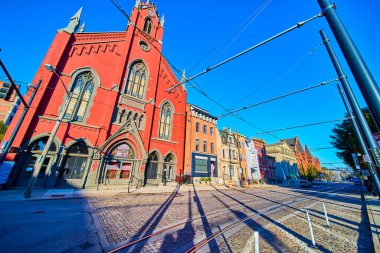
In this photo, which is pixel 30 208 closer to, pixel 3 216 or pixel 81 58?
pixel 3 216

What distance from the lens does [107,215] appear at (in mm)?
6777

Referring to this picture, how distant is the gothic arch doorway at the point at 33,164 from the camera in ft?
39.7

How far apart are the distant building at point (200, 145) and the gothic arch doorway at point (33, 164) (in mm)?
16261

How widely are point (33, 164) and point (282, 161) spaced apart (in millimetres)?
59340

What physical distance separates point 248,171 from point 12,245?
38.1 m

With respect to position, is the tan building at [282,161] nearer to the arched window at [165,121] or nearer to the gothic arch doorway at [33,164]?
the arched window at [165,121]

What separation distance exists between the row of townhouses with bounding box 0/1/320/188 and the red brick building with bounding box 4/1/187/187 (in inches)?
3.3

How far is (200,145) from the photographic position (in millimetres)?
27594

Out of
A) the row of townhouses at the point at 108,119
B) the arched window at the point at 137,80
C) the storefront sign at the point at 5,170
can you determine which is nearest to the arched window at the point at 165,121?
the row of townhouses at the point at 108,119

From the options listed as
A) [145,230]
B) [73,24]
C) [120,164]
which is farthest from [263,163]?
[73,24]

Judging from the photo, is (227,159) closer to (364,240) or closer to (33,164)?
(364,240)

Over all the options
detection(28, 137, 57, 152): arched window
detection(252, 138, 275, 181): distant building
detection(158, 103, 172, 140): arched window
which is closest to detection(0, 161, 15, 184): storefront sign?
detection(28, 137, 57, 152): arched window

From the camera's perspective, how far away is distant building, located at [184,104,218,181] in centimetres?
2530

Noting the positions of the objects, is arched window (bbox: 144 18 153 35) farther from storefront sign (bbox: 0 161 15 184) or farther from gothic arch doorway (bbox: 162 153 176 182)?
storefront sign (bbox: 0 161 15 184)
